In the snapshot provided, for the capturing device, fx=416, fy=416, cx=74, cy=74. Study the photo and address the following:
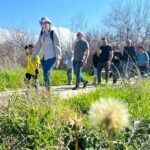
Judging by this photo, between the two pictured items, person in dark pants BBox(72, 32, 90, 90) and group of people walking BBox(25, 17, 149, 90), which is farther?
person in dark pants BBox(72, 32, 90, 90)

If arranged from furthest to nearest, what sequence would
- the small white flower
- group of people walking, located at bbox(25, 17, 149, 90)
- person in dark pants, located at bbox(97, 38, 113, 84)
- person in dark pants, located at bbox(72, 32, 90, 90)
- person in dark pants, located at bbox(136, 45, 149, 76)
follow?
1. person in dark pants, located at bbox(136, 45, 149, 76)
2. person in dark pants, located at bbox(97, 38, 113, 84)
3. person in dark pants, located at bbox(72, 32, 90, 90)
4. group of people walking, located at bbox(25, 17, 149, 90)
5. the small white flower

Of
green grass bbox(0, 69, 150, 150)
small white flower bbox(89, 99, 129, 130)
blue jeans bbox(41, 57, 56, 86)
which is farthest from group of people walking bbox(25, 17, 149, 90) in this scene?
small white flower bbox(89, 99, 129, 130)

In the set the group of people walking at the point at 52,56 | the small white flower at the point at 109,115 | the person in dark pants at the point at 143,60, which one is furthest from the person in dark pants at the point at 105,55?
the small white flower at the point at 109,115

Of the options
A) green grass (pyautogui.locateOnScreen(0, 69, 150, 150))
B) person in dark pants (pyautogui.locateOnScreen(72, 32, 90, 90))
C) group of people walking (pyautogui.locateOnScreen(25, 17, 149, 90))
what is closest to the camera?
green grass (pyautogui.locateOnScreen(0, 69, 150, 150))

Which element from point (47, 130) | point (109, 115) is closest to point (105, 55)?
point (47, 130)

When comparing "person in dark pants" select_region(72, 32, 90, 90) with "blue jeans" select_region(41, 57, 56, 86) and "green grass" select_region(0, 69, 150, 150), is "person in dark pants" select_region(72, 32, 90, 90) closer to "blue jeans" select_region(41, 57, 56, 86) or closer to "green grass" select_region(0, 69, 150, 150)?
"blue jeans" select_region(41, 57, 56, 86)

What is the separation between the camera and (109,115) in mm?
1052

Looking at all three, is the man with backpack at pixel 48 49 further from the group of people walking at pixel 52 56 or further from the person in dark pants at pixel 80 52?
the person in dark pants at pixel 80 52

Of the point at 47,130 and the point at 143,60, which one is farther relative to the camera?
the point at 143,60

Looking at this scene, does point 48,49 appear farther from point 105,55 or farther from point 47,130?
point 47,130

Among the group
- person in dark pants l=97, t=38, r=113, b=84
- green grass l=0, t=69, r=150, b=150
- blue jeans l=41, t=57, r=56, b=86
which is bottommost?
green grass l=0, t=69, r=150, b=150

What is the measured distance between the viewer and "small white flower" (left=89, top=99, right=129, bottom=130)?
1.04 metres

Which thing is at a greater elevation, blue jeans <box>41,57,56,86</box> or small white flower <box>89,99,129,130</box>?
blue jeans <box>41,57,56,86</box>

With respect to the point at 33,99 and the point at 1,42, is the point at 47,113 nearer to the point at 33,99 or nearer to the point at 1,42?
the point at 33,99
